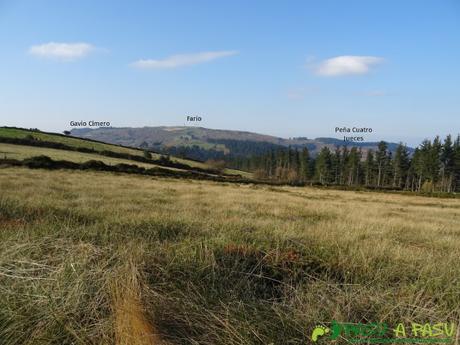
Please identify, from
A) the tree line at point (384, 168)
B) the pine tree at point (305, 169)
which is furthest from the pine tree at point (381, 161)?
the pine tree at point (305, 169)

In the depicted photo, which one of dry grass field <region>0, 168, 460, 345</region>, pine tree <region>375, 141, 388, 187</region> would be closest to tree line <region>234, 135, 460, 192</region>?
pine tree <region>375, 141, 388, 187</region>

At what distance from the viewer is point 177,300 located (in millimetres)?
3516

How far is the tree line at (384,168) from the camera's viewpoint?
9712 cm

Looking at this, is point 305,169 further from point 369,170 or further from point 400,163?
point 400,163

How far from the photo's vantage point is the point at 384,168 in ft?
364

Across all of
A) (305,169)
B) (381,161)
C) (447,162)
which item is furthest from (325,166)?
(447,162)

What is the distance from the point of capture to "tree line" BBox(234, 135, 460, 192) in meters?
97.1

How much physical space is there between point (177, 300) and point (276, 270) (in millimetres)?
2011

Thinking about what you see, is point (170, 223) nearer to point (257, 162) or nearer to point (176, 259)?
point (176, 259)

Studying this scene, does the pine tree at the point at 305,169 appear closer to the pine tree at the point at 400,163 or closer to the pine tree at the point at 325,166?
the pine tree at the point at 325,166

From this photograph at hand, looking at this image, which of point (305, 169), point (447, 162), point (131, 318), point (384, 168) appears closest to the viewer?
point (131, 318)

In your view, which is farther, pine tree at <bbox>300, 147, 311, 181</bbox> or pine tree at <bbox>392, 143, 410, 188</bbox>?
pine tree at <bbox>300, 147, 311, 181</bbox>

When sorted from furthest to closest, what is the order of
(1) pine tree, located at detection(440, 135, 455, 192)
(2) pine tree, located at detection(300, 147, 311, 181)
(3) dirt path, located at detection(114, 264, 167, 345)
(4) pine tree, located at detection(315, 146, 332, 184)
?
(2) pine tree, located at detection(300, 147, 311, 181) → (4) pine tree, located at detection(315, 146, 332, 184) → (1) pine tree, located at detection(440, 135, 455, 192) → (3) dirt path, located at detection(114, 264, 167, 345)

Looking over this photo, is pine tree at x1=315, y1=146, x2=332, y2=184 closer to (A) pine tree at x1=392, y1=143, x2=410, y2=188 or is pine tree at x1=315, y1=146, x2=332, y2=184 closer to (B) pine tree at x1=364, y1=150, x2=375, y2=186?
(B) pine tree at x1=364, y1=150, x2=375, y2=186
